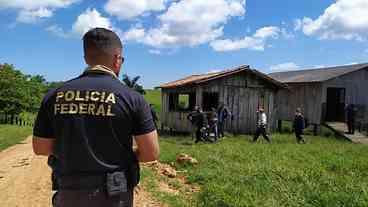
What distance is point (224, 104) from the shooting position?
2356 cm

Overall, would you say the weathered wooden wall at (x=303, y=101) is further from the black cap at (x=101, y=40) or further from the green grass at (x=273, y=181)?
the black cap at (x=101, y=40)

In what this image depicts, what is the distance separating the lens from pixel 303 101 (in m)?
27.4

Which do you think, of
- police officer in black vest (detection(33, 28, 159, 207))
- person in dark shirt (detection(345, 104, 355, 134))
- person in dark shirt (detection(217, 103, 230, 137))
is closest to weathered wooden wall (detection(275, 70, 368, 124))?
person in dark shirt (detection(345, 104, 355, 134))

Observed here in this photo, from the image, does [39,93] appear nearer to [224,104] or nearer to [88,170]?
[224,104]

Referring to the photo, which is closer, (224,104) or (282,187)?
(282,187)

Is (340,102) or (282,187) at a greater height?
(340,102)

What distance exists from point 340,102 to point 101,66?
26493 millimetres

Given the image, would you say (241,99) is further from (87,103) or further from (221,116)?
(87,103)

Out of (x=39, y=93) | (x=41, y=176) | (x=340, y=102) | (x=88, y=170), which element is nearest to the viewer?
(x=88, y=170)

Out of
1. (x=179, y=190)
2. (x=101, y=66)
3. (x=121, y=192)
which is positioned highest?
(x=101, y=66)

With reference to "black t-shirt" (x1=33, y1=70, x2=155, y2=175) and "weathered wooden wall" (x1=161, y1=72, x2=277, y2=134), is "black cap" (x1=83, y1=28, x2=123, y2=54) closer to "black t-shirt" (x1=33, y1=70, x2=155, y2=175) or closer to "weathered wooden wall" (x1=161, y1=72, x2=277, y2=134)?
"black t-shirt" (x1=33, y1=70, x2=155, y2=175)

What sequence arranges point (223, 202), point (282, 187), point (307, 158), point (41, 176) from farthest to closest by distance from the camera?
point (307, 158) → point (41, 176) → point (282, 187) → point (223, 202)

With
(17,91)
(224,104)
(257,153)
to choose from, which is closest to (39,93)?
(17,91)

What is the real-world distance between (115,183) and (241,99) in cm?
2183
